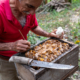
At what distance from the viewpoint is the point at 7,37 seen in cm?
164

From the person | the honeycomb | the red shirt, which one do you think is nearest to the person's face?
the person

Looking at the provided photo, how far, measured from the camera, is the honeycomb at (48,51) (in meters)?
1.45

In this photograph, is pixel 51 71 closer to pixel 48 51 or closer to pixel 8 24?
pixel 48 51

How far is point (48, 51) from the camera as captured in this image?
155 cm

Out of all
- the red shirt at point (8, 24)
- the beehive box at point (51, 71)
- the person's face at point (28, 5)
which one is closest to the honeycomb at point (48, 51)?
the beehive box at point (51, 71)

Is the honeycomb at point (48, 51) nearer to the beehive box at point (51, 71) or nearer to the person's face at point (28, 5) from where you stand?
the beehive box at point (51, 71)

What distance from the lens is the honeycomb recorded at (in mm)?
1451

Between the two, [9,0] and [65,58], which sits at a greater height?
[9,0]

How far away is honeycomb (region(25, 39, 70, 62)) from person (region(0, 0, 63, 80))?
0.16m

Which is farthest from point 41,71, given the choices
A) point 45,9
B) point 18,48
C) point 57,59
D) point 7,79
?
point 45,9

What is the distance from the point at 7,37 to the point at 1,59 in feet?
1.50

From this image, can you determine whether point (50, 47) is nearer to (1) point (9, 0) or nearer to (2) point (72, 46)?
(2) point (72, 46)

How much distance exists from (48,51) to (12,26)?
64cm

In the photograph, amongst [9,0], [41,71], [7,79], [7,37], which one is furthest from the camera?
[7,79]
